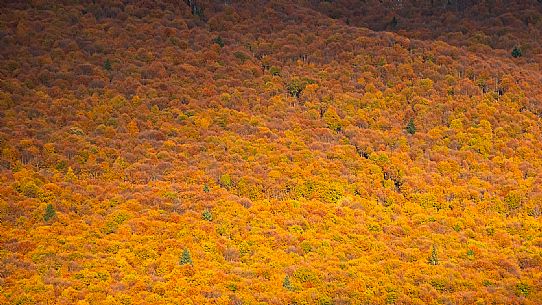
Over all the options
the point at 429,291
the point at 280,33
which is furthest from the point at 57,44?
the point at 429,291

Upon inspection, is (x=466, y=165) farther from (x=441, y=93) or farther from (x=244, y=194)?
(x=244, y=194)

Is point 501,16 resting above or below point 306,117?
above

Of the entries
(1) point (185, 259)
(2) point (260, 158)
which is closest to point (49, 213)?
(1) point (185, 259)

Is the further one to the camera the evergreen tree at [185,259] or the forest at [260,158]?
the evergreen tree at [185,259]

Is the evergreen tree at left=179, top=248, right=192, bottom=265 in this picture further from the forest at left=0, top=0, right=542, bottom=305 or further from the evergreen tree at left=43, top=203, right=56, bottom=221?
the evergreen tree at left=43, top=203, right=56, bottom=221

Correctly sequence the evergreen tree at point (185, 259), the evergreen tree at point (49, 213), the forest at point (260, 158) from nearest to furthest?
the forest at point (260, 158)
the evergreen tree at point (185, 259)
the evergreen tree at point (49, 213)

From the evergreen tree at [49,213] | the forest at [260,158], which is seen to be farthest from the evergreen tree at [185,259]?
the evergreen tree at [49,213]

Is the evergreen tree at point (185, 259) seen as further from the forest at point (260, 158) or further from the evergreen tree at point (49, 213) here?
the evergreen tree at point (49, 213)

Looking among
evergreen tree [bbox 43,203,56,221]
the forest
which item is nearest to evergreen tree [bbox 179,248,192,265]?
the forest

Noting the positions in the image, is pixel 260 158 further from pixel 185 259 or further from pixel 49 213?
pixel 49 213
